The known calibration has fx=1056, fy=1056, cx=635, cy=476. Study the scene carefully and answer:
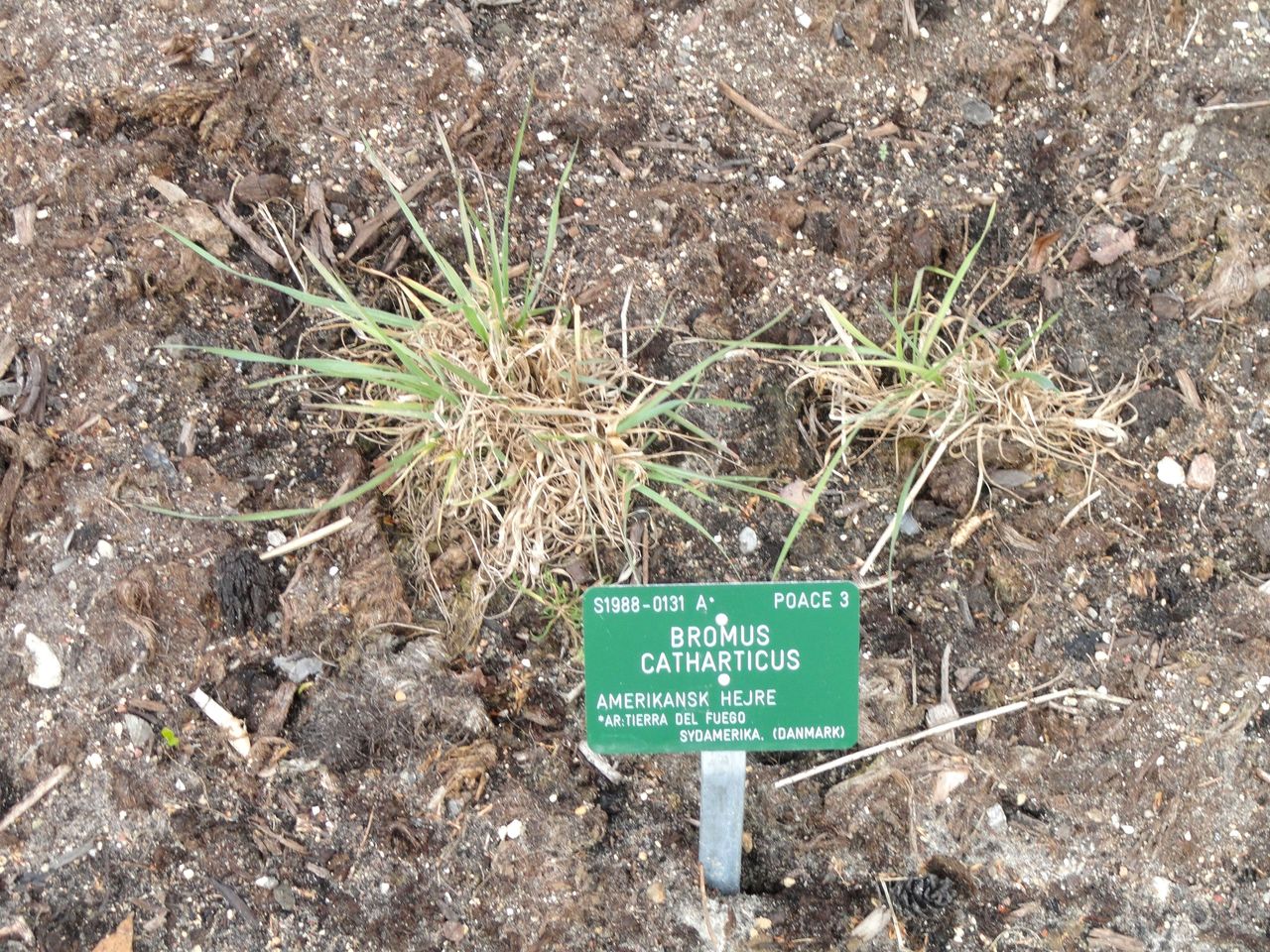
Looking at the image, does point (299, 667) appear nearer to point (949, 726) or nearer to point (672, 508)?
point (672, 508)

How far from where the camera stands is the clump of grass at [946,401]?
1.85 metres

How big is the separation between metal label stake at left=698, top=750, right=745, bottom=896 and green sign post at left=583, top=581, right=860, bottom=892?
5 cm

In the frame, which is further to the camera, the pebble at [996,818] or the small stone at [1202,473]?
the small stone at [1202,473]

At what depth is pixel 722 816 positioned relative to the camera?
1.56 metres

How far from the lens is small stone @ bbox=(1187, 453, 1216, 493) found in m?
1.90

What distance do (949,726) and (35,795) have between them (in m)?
1.49

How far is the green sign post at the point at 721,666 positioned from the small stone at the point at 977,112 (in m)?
1.24

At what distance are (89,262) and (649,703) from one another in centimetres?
136

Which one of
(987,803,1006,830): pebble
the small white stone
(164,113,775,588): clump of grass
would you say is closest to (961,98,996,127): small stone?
(164,113,775,588): clump of grass

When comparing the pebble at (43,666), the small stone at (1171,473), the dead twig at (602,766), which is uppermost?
the small stone at (1171,473)

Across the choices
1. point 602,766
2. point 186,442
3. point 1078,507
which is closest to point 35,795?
point 186,442

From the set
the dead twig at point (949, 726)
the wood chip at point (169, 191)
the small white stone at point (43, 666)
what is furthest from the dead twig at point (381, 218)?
the dead twig at point (949, 726)

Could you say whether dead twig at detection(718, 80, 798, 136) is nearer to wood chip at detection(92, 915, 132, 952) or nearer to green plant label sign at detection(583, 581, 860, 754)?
green plant label sign at detection(583, 581, 860, 754)

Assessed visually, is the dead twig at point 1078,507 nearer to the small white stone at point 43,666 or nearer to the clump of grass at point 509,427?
the clump of grass at point 509,427
